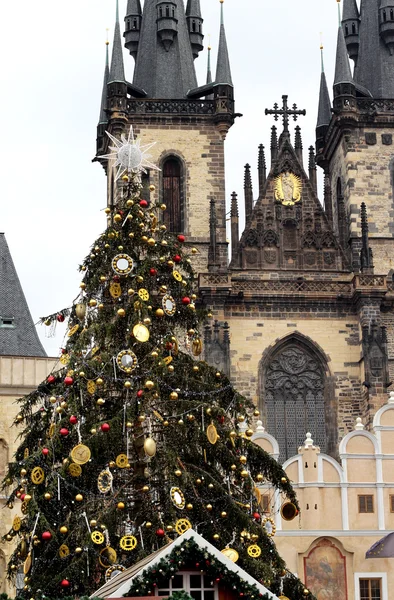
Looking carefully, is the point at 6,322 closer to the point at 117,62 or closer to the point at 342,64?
the point at 117,62

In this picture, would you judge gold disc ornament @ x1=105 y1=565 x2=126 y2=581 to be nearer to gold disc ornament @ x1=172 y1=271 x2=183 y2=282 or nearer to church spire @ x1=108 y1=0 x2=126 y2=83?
gold disc ornament @ x1=172 y1=271 x2=183 y2=282

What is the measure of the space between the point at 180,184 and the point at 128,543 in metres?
24.7

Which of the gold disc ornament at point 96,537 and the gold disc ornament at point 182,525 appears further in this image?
the gold disc ornament at point 182,525

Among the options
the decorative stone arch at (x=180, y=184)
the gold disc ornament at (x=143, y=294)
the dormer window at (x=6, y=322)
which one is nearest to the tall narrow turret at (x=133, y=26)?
the decorative stone arch at (x=180, y=184)

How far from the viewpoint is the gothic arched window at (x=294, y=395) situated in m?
38.3

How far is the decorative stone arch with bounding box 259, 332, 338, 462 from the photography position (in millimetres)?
38219

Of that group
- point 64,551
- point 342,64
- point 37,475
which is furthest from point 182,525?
point 342,64

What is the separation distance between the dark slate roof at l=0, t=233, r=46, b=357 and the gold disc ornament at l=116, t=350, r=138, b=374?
15.5m

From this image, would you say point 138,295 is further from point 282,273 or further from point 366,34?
point 366,34

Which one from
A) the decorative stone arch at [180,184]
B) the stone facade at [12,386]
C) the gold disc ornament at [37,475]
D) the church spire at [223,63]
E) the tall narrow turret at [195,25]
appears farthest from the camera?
the tall narrow turret at [195,25]

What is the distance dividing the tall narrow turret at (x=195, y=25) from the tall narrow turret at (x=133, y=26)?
1.65 m

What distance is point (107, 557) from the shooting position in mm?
17469

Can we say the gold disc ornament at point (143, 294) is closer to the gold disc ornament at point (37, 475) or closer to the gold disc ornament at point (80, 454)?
the gold disc ornament at point (80, 454)

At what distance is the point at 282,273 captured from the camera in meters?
39.6
